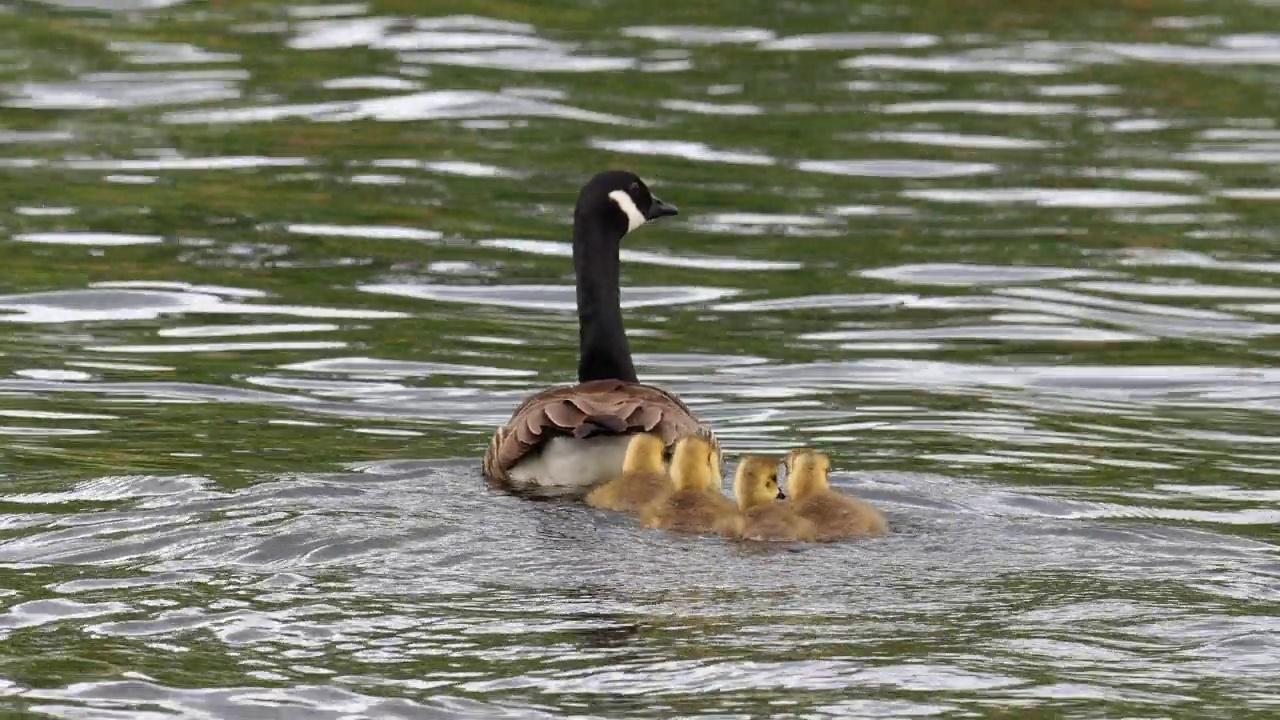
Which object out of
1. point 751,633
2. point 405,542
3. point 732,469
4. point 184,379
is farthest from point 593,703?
point 184,379

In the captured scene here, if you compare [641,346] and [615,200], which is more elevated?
[615,200]

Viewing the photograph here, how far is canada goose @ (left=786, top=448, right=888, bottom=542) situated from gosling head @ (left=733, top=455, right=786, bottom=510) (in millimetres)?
122

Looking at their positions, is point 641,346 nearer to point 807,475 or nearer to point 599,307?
point 599,307

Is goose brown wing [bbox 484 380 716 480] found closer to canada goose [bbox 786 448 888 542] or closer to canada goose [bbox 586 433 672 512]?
canada goose [bbox 586 433 672 512]

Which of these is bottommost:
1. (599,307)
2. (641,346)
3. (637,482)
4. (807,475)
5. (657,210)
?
(641,346)

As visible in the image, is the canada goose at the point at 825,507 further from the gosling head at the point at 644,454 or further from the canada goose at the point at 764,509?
the gosling head at the point at 644,454

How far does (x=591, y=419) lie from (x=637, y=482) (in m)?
0.57

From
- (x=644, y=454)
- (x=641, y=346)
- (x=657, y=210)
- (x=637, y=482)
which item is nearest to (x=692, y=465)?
(x=637, y=482)

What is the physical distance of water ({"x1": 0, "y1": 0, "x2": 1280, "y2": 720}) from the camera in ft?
29.3

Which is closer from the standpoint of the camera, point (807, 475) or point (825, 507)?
point (825, 507)

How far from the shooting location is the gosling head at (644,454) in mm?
11836

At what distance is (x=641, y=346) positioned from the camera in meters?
16.9

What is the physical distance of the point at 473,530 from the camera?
35.8 ft

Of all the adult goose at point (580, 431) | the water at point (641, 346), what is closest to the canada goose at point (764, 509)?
the water at point (641, 346)
